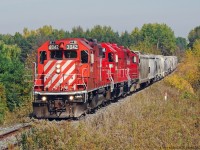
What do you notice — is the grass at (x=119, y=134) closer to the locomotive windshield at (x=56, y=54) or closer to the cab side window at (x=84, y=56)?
the cab side window at (x=84, y=56)

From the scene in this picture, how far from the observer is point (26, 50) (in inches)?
5802

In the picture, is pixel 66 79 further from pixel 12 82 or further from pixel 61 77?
pixel 12 82

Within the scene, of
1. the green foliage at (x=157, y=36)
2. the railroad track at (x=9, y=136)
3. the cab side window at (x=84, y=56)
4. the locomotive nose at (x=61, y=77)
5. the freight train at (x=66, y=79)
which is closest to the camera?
the railroad track at (x=9, y=136)

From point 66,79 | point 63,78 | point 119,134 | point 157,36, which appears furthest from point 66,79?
point 157,36

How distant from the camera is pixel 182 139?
11398 millimetres

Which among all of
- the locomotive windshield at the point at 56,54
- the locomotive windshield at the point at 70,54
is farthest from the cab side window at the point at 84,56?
the locomotive windshield at the point at 56,54

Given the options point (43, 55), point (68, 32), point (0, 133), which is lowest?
point (0, 133)

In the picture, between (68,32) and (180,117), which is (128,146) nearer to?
(180,117)

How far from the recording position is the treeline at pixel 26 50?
54062 millimetres

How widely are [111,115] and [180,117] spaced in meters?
2.71

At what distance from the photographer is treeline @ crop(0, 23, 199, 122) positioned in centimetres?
5406

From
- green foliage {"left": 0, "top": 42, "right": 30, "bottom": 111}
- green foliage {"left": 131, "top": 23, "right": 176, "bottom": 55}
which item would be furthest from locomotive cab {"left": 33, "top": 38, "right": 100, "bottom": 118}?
green foliage {"left": 131, "top": 23, "right": 176, "bottom": 55}

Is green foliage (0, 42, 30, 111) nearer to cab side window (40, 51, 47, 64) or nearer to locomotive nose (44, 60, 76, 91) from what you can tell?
cab side window (40, 51, 47, 64)

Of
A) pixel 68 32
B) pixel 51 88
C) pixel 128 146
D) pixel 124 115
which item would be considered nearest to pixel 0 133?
pixel 51 88
